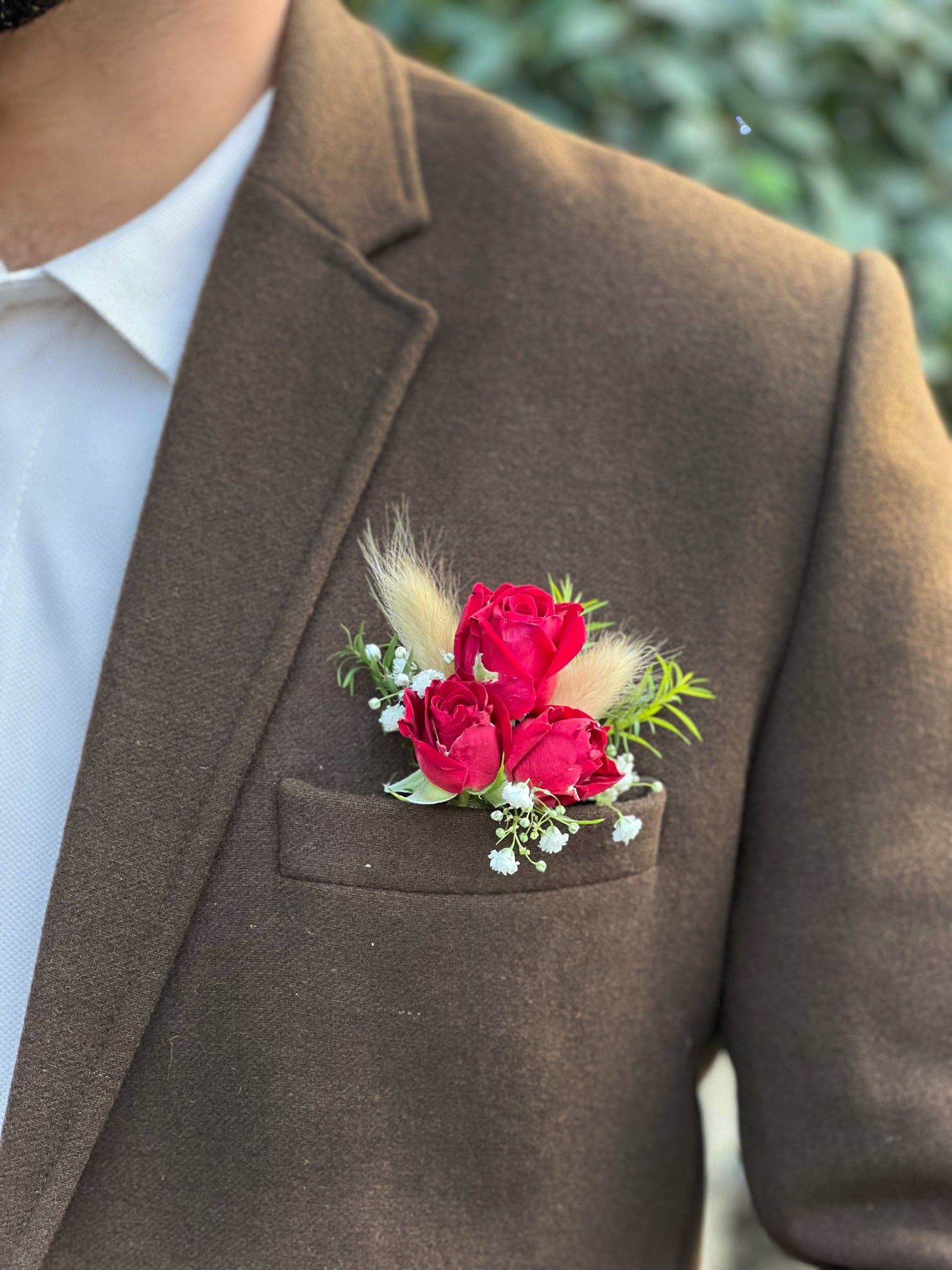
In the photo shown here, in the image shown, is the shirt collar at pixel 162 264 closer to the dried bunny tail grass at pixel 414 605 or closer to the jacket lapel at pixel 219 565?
the jacket lapel at pixel 219 565

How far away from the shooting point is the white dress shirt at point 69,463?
0.89 metres

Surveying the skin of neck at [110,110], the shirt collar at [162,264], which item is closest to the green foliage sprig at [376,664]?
the shirt collar at [162,264]

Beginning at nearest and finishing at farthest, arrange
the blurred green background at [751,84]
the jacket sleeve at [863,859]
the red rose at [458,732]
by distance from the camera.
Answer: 1. the red rose at [458,732]
2. the jacket sleeve at [863,859]
3. the blurred green background at [751,84]

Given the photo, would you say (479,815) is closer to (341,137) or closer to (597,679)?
(597,679)

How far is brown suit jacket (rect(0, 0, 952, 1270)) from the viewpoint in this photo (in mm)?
859

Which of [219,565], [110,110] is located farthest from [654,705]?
[110,110]

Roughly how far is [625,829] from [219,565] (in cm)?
38

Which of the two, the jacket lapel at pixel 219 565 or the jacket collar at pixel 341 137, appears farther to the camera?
the jacket collar at pixel 341 137

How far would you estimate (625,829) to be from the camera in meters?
0.90

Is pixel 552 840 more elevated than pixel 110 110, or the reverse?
pixel 110 110

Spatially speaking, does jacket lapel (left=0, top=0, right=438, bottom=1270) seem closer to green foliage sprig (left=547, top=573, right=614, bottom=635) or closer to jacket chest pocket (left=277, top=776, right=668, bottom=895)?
jacket chest pocket (left=277, top=776, right=668, bottom=895)

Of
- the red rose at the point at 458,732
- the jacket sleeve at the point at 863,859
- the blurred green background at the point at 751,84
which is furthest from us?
the blurred green background at the point at 751,84

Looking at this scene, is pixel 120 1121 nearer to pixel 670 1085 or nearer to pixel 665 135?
pixel 670 1085

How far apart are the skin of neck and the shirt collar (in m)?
0.02
